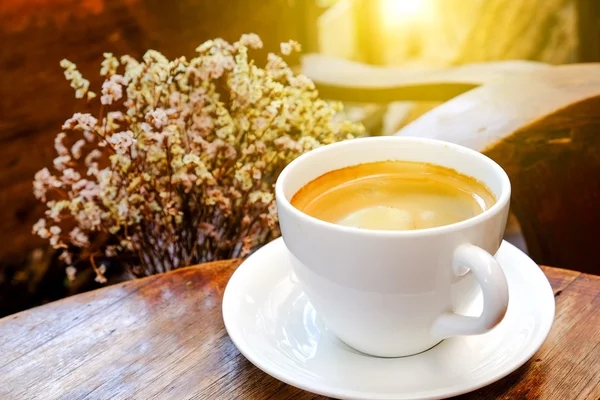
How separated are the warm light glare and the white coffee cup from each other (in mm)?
891

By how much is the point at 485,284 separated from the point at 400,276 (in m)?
0.09

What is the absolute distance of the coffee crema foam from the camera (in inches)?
31.4

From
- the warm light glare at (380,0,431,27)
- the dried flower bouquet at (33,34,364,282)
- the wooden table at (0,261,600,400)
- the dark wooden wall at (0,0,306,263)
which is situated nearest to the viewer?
the wooden table at (0,261,600,400)

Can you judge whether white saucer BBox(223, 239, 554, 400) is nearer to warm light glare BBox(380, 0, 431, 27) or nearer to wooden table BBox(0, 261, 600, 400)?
wooden table BBox(0, 261, 600, 400)

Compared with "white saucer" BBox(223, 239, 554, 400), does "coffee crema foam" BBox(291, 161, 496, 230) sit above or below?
above

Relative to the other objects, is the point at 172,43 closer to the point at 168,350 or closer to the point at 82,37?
the point at 82,37

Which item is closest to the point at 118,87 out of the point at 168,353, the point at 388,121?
the point at 168,353

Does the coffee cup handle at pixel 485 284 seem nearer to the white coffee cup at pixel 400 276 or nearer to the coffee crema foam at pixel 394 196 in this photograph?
the white coffee cup at pixel 400 276

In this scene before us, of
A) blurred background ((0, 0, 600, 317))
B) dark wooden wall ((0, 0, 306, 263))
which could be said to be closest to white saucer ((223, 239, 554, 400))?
blurred background ((0, 0, 600, 317))

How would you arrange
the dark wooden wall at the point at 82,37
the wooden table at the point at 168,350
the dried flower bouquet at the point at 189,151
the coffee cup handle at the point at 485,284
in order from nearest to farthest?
the coffee cup handle at the point at 485,284, the wooden table at the point at 168,350, the dried flower bouquet at the point at 189,151, the dark wooden wall at the point at 82,37

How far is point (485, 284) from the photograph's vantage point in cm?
64

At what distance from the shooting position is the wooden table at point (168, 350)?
2.47 feet

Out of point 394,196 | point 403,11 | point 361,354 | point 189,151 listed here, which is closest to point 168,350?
point 361,354

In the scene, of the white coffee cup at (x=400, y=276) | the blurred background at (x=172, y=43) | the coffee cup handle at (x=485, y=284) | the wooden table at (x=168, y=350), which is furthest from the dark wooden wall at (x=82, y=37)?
the coffee cup handle at (x=485, y=284)
